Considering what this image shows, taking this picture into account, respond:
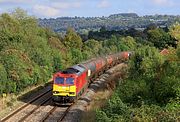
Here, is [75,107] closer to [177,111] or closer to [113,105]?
[113,105]

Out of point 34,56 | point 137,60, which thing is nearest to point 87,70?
point 137,60

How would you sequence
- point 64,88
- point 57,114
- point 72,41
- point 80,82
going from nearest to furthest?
point 57,114, point 64,88, point 80,82, point 72,41

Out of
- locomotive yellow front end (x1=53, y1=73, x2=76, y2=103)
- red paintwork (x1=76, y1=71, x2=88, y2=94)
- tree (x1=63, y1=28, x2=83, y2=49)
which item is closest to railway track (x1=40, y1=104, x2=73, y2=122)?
locomotive yellow front end (x1=53, y1=73, x2=76, y2=103)

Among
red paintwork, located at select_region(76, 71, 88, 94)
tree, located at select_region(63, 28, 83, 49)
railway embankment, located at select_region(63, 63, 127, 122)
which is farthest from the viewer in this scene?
tree, located at select_region(63, 28, 83, 49)

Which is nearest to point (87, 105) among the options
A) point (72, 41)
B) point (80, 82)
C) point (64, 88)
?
point (64, 88)

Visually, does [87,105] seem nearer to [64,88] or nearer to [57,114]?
[64,88]

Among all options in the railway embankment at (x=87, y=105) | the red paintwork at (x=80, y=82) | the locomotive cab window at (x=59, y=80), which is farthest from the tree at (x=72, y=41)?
the locomotive cab window at (x=59, y=80)

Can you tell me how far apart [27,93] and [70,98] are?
786 centimetres

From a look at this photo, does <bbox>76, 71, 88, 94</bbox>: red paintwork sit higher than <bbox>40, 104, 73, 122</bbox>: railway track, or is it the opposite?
<bbox>76, 71, 88, 94</bbox>: red paintwork

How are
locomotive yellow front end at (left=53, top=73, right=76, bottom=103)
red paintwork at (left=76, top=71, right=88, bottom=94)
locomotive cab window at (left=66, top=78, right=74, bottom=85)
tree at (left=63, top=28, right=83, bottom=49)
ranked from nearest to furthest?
1. locomotive yellow front end at (left=53, top=73, right=76, bottom=103)
2. locomotive cab window at (left=66, top=78, right=74, bottom=85)
3. red paintwork at (left=76, top=71, right=88, bottom=94)
4. tree at (left=63, top=28, right=83, bottom=49)

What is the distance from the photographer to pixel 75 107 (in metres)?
30.9

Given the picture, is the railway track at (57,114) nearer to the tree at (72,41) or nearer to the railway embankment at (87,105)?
the railway embankment at (87,105)

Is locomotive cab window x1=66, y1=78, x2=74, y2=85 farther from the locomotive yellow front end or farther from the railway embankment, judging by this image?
the railway embankment

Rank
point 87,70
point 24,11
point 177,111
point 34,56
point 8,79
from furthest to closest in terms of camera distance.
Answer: point 24,11, point 34,56, point 87,70, point 8,79, point 177,111
